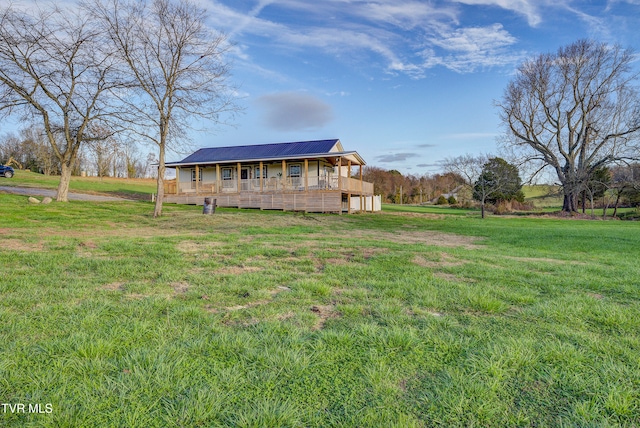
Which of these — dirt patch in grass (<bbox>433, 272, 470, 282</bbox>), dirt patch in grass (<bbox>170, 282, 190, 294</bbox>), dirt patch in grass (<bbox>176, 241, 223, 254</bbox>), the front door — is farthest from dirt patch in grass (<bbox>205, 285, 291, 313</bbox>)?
the front door

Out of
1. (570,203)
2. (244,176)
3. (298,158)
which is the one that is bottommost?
(570,203)

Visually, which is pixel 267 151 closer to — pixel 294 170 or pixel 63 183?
pixel 294 170

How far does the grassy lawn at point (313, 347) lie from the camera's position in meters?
1.79

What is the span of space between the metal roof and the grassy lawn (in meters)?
19.6

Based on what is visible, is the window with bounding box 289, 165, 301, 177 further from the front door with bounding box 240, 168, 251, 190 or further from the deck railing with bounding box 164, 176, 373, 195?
the front door with bounding box 240, 168, 251, 190

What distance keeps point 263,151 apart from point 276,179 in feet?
12.3

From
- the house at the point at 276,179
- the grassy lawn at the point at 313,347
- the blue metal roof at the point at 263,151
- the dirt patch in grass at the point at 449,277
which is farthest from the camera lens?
the blue metal roof at the point at 263,151

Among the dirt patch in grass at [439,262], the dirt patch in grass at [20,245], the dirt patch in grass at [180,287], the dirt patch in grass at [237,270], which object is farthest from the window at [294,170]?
the dirt patch in grass at [180,287]

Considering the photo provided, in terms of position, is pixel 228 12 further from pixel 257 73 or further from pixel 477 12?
pixel 477 12

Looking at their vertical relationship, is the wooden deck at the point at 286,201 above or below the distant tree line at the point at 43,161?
below

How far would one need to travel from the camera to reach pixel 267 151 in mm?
27438

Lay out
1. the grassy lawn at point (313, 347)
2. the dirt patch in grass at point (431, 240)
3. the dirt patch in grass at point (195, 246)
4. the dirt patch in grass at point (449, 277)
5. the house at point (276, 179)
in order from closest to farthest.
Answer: the grassy lawn at point (313, 347) < the dirt patch in grass at point (449, 277) < the dirt patch in grass at point (195, 246) < the dirt patch in grass at point (431, 240) < the house at point (276, 179)

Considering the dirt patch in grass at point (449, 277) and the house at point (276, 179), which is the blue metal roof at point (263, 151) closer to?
the house at point (276, 179)

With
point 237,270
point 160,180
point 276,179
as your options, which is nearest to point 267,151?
point 276,179
